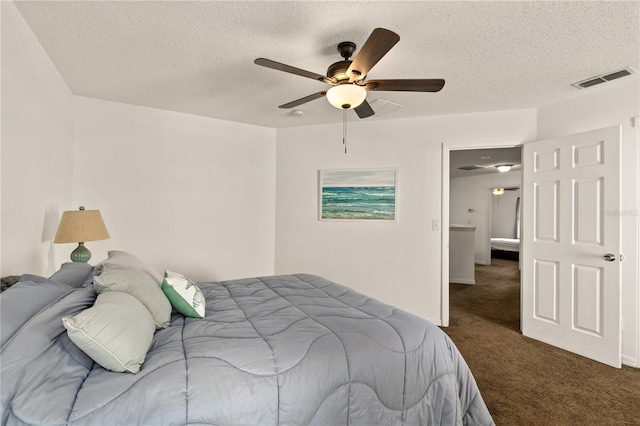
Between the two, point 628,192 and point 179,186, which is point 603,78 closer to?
point 628,192

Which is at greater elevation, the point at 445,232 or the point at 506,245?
the point at 445,232

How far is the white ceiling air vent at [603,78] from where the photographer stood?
8.02 feet

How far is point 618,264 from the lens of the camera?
102 inches

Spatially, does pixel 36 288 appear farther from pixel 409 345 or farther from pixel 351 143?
pixel 351 143

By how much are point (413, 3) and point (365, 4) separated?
0.26 m

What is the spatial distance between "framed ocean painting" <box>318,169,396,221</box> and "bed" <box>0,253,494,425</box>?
2.07 m

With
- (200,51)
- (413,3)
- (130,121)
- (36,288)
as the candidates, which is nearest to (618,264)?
(413,3)

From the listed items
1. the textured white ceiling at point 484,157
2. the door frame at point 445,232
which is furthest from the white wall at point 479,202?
the door frame at point 445,232

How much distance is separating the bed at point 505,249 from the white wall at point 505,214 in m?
1.29

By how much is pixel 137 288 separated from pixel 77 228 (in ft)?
3.67

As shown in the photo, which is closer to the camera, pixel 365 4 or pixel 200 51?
pixel 365 4

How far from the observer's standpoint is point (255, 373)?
123 cm

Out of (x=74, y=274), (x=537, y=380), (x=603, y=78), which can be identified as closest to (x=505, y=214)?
(x=603, y=78)

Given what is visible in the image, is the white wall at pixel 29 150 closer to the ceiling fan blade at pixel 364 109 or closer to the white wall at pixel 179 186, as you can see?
the white wall at pixel 179 186
